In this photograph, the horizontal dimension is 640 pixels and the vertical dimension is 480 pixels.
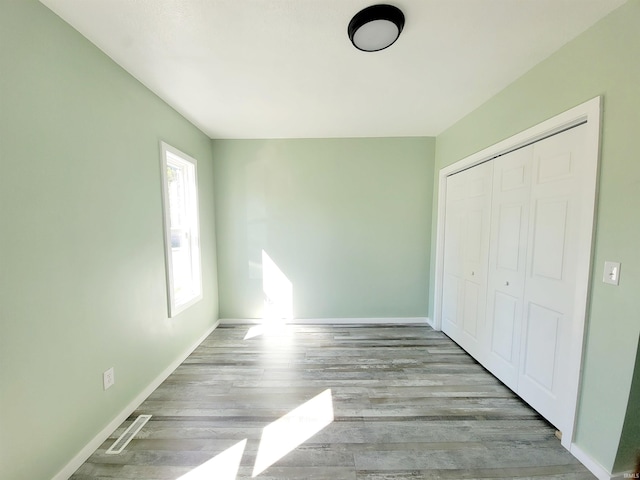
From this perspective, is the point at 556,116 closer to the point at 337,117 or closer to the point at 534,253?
the point at 534,253

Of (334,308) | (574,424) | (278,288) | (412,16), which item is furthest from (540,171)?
(278,288)

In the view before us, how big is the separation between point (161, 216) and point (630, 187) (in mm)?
3141

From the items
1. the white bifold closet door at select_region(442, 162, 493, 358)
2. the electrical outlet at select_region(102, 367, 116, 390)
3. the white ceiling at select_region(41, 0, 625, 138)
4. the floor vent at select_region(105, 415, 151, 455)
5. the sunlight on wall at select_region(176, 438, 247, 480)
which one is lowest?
the floor vent at select_region(105, 415, 151, 455)

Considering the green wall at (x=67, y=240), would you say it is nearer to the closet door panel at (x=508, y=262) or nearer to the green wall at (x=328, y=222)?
the green wall at (x=328, y=222)

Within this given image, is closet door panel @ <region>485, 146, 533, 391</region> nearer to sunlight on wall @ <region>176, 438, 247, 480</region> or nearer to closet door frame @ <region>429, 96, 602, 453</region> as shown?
closet door frame @ <region>429, 96, 602, 453</region>

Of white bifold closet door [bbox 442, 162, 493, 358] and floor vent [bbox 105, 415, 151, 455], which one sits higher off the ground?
white bifold closet door [bbox 442, 162, 493, 358]

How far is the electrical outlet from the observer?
154cm

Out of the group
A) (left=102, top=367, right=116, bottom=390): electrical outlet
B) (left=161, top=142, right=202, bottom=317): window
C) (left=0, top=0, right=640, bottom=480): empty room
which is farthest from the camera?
(left=161, top=142, right=202, bottom=317): window

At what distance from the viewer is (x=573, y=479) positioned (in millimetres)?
1286

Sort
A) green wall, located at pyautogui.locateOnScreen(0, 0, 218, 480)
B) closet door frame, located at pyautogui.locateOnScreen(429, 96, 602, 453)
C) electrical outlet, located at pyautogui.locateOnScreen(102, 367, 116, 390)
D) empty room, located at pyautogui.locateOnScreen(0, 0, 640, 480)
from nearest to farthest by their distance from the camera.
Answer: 1. green wall, located at pyautogui.locateOnScreen(0, 0, 218, 480)
2. empty room, located at pyautogui.locateOnScreen(0, 0, 640, 480)
3. closet door frame, located at pyautogui.locateOnScreen(429, 96, 602, 453)
4. electrical outlet, located at pyautogui.locateOnScreen(102, 367, 116, 390)

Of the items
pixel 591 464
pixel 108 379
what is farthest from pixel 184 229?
pixel 591 464

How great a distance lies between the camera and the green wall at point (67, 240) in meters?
1.06

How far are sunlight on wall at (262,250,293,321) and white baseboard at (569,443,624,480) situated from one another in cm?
271

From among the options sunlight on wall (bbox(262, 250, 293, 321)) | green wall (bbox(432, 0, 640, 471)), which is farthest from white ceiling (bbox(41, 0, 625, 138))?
sunlight on wall (bbox(262, 250, 293, 321))
